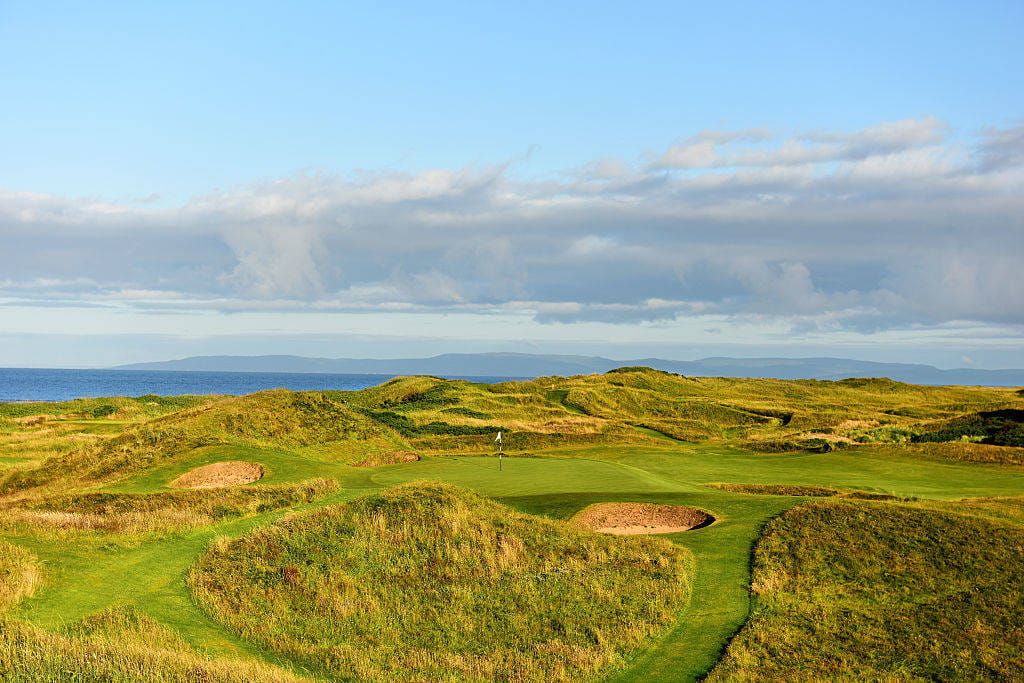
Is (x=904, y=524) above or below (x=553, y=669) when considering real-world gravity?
above

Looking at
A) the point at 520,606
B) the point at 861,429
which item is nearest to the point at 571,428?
the point at 861,429

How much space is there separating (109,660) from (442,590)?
24.9 ft

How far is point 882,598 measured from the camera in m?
16.8

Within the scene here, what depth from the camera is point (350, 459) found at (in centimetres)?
4031

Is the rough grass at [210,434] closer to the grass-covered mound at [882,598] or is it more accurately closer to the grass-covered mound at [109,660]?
the grass-covered mound at [109,660]

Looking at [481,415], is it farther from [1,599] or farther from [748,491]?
[1,599]

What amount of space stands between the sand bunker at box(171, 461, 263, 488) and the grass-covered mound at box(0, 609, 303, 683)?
18.6 meters

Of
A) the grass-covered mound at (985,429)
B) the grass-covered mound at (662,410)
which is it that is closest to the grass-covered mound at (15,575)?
the grass-covered mound at (662,410)

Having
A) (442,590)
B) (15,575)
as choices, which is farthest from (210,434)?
(442,590)

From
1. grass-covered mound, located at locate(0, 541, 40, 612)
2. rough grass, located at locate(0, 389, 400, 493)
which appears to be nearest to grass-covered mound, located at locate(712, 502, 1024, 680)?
grass-covered mound, located at locate(0, 541, 40, 612)

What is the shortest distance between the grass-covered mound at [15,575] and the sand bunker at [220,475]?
13446 millimetres

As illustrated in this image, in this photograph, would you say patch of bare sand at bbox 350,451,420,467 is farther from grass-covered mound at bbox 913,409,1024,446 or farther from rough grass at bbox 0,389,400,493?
grass-covered mound at bbox 913,409,1024,446

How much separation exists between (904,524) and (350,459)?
92.5 ft

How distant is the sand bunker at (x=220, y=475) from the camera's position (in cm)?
3183
